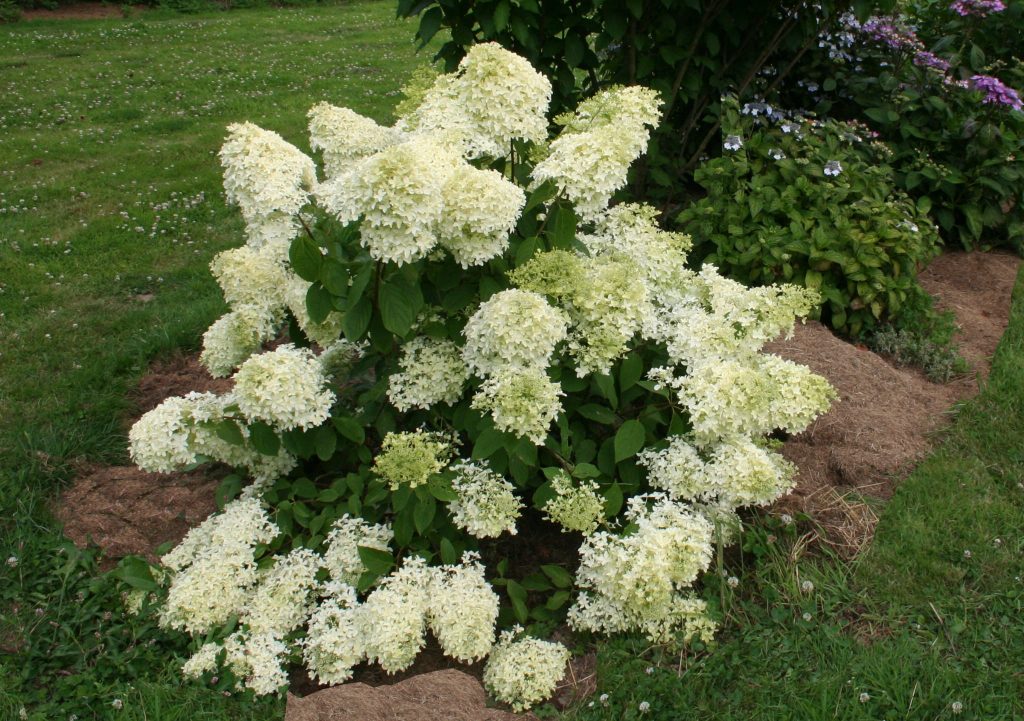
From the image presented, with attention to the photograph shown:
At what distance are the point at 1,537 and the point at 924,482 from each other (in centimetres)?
354

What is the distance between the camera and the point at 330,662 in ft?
8.77

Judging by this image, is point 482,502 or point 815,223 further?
point 815,223

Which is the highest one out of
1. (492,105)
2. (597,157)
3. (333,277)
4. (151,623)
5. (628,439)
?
(492,105)

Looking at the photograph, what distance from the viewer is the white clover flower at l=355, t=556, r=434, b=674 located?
103 inches

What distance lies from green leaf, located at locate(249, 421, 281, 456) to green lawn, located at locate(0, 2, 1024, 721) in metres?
0.69

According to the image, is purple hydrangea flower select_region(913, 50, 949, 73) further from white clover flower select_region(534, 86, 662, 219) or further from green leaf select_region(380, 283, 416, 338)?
green leaf select_region(380, 283, 416, 338)

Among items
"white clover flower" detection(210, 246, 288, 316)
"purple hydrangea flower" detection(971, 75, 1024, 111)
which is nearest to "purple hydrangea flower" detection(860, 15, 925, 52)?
"purple hydrangea flower" detection(971, 75, 1024, 111)

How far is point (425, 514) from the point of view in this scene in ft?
9.05

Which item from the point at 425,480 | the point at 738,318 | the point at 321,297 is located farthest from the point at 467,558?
the point at 738,318

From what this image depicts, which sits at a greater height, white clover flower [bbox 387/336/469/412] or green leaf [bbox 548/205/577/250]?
green leaf [bbox 548/205/577/250]

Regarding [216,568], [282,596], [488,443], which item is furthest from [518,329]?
[216,568]

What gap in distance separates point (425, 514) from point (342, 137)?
1405mm

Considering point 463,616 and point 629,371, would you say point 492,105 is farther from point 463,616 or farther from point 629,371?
point 463,616

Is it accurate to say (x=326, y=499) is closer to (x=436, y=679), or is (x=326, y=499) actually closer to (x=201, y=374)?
(x=436, y=679)
